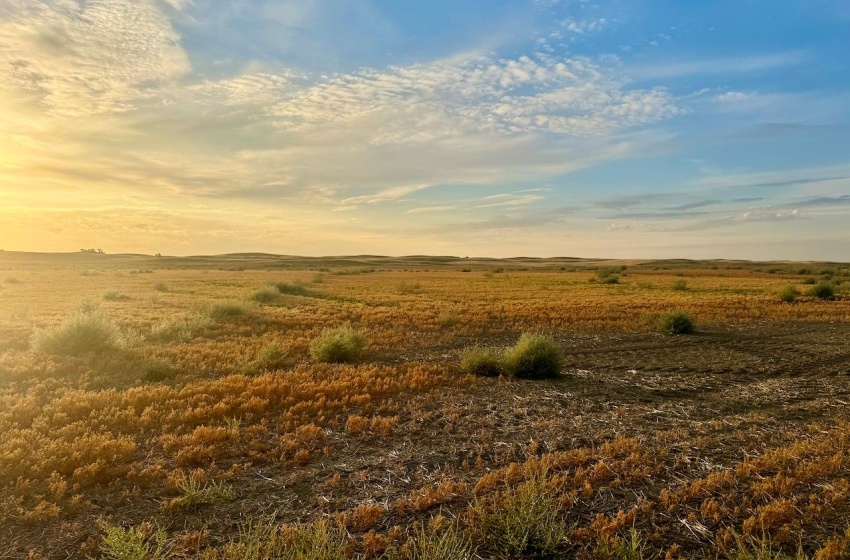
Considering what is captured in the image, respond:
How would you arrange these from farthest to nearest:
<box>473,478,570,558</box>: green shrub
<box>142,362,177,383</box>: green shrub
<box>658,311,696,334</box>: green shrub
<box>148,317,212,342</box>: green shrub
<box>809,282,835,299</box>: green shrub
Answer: <box>809,282,835,299</box>: green shrub, <box>658,311,696,334</box>: green shrub, <box>148,317,212,342</box>: green shrub, <box>142,362,177,383</box>: green shrub, <box>473,478,570,558</box>: green shrub

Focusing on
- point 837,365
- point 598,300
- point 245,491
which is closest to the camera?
point 245,491

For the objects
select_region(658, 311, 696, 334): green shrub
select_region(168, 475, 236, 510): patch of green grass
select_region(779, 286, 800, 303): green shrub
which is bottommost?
select_region(168, 475, 236, 510): patch of green grass

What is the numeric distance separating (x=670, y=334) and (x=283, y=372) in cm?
1465

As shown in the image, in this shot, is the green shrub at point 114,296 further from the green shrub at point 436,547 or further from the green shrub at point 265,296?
the green shrub at point 436,547

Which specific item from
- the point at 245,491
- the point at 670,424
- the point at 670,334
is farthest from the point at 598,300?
the point at 245,491

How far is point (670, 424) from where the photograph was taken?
348 inches

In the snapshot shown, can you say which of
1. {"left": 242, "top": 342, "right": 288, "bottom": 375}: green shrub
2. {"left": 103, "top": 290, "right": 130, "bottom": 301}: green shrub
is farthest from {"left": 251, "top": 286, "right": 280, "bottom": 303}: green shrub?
{"left": 242, "top": 342, "right": 288, "bottom": 375}: green shrub

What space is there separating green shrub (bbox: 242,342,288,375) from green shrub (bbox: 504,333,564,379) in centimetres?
601

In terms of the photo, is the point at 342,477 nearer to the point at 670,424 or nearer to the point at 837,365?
the point at 670,424

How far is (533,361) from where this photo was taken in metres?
12.7

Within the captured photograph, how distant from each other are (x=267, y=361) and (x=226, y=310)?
9633 millimetres

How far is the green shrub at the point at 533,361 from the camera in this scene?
12.7 m

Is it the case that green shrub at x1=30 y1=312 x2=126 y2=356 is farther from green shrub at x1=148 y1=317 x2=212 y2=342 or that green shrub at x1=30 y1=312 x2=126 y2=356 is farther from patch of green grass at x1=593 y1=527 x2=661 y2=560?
patch of green grass at x1=593 y1=527 x2=661 y2=560

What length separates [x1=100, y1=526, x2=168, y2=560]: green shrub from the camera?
14.6ft
